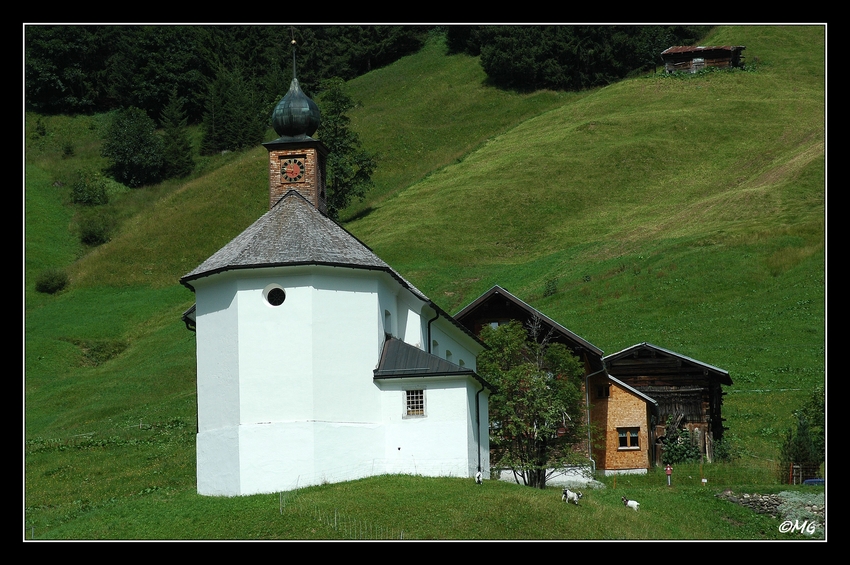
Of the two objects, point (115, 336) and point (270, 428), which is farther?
point (115, 336)

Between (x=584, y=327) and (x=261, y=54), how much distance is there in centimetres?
8548

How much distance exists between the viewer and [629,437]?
45.4m

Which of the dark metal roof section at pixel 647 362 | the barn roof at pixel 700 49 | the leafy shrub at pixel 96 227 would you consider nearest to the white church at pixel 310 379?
the dark metal roof section at pixel 647 362

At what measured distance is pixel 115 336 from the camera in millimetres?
70250

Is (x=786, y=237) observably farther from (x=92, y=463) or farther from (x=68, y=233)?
(x=68, y=233)

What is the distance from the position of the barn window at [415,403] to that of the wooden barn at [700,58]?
274ft

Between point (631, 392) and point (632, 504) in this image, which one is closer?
point (632, 504)

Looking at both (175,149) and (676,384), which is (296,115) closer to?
(676,384)

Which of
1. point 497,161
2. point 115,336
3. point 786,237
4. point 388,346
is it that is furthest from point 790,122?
point 388,346

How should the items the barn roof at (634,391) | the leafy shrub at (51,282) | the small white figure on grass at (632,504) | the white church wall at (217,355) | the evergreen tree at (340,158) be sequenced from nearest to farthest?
the small white figure on grass at (632,504), the white church wall at (217,355), the barn roof at (634,391), the leafy shrub at (51,282), the evergreen tree at (340,158)

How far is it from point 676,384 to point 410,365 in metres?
15.7

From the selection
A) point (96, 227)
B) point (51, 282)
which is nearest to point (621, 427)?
point (51, 282)

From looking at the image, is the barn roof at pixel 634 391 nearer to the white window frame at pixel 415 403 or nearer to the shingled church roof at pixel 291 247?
the shingled church roof at pixel 291 247

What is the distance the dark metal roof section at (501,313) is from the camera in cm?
4559
